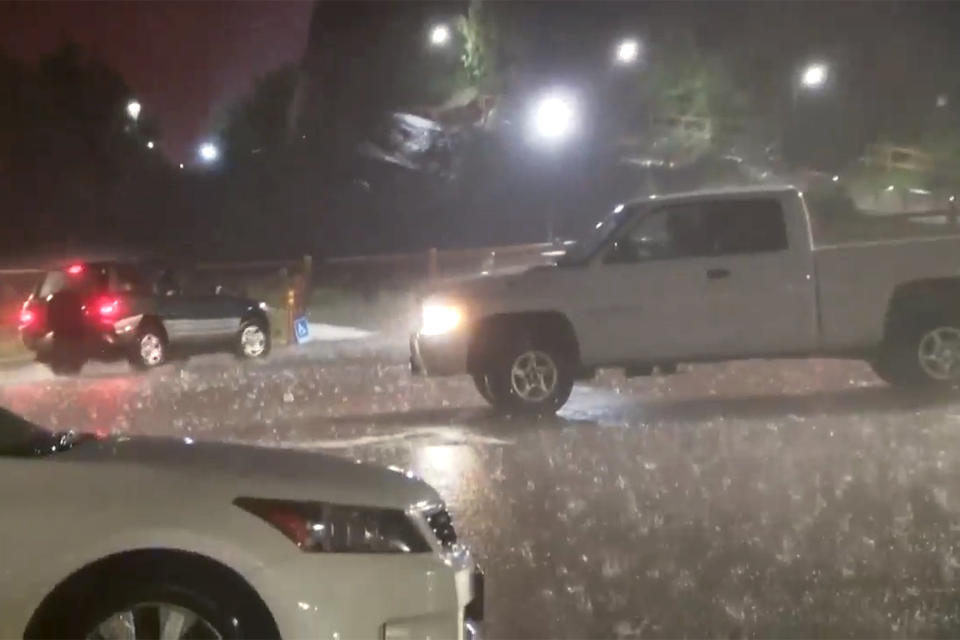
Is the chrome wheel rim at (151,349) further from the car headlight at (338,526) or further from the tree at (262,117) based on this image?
the tree at (262,117)

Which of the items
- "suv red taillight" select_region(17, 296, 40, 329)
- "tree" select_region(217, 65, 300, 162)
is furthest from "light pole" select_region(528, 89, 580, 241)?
"suv red taillight" select_region(17, 296, 40, 329)

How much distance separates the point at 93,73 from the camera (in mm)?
63531

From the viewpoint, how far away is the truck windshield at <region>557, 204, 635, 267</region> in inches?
581

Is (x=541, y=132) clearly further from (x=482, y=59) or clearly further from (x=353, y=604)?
(x=353, y=604)

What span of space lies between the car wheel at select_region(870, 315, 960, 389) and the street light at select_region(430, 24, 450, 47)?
1675 inches

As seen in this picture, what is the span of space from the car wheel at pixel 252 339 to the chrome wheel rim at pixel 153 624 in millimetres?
18062

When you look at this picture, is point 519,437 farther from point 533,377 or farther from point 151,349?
point 151,349

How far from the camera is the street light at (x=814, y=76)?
49447 mm

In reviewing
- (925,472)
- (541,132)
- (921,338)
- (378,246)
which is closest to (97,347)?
(921,338)

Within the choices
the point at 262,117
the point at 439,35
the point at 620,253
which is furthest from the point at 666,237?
the point at 262,117

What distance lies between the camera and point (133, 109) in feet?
190

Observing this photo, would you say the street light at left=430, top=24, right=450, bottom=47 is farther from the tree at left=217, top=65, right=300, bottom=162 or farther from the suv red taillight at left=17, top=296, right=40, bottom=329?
the suv red taillight at left=17, top=296, right=40, bottom=329

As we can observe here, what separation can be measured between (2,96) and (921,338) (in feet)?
172

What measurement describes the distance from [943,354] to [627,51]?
3990 cm
